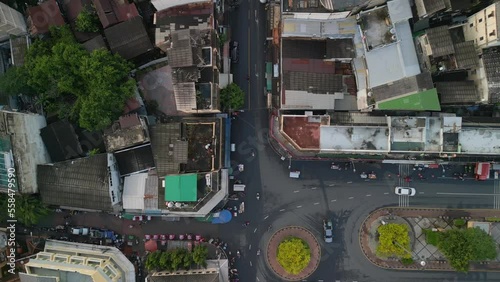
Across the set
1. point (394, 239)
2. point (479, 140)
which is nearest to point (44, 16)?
point (394, 239)

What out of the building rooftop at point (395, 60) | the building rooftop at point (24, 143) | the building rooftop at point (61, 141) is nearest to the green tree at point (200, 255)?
the building rooftop at point (61, 141)

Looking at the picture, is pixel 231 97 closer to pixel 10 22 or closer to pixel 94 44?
pixel 94 44

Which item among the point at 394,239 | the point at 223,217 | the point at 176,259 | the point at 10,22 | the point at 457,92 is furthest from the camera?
Result: the point at 223,217

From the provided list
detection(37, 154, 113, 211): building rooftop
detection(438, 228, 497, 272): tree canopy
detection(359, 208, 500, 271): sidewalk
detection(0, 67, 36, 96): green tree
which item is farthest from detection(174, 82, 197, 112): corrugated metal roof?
detection(438, 228, 497, 272): tree canopy

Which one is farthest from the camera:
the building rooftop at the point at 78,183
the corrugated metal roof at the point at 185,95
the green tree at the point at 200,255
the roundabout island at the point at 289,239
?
the roundabout island at the point at 289,239

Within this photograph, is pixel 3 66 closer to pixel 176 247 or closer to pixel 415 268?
pixel 176 247

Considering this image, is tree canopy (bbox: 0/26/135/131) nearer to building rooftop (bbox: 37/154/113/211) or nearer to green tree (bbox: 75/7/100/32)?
green tree (bbox: 75/7/100/32)

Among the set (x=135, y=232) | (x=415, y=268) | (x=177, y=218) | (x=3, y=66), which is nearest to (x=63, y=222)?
(x=135, y=232)

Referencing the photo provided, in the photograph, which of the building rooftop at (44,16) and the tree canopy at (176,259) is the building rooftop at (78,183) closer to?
the tree canopy at (176,259)
